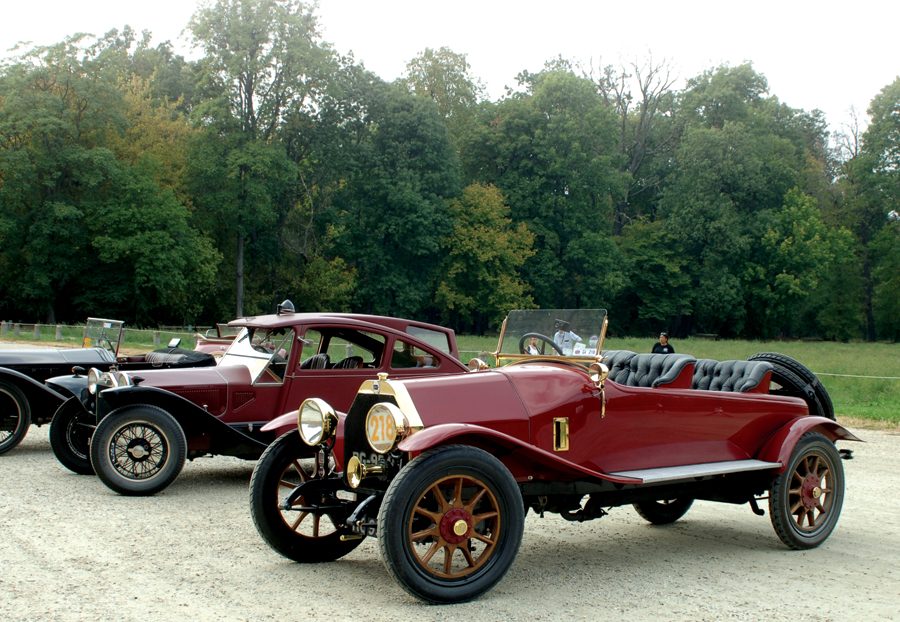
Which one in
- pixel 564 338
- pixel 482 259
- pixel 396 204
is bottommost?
pixel 564 338

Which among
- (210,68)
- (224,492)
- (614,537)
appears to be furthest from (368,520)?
(210,68)

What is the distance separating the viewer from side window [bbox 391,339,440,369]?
35.7 ft

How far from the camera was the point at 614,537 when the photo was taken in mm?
7621

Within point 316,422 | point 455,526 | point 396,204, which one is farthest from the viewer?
point 396,204

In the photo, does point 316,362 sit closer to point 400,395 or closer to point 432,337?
point 432,337

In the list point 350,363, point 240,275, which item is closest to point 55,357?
point 350,363

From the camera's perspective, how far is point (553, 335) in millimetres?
7391

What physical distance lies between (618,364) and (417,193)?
47604 millimetres

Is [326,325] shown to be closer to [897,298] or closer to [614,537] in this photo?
[614,537]

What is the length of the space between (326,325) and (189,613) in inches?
208

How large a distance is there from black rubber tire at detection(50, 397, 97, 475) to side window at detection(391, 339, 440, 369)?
11.0 ft

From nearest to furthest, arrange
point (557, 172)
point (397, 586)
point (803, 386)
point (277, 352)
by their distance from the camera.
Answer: point (397, 586)
point (803, 386)
point (277, 352)
point (557, 172)

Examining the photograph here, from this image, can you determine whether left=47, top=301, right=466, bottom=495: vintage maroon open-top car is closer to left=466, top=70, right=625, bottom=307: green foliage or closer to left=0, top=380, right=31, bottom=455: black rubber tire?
left=0, top=380, right=31, bottom=455: black rubber tire

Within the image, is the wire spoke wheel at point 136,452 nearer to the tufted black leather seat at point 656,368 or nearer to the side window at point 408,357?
the side window at point 408,357
